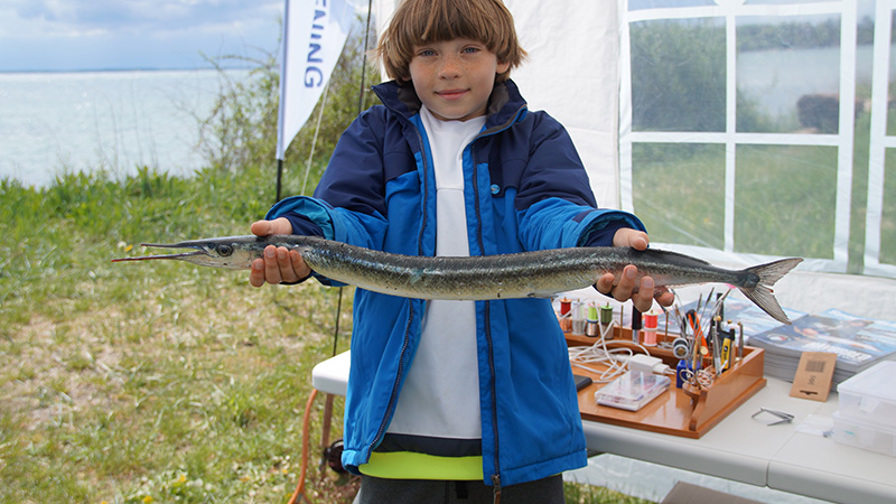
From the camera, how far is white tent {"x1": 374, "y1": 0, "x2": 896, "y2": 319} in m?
3.86

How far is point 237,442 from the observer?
4914 millimetres

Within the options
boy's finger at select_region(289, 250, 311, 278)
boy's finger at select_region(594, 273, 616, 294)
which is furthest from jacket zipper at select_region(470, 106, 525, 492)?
boy's finger at select_region(289, 250, 311, 278)

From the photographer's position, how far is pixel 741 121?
13.7 ft

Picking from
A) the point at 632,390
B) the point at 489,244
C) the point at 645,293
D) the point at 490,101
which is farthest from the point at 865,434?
the point at 490,101

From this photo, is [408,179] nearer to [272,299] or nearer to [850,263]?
[850,263]

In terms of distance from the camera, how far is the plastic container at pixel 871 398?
101 inches

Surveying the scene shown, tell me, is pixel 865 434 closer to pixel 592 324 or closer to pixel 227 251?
pixel 592 324

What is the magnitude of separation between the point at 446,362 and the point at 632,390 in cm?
97

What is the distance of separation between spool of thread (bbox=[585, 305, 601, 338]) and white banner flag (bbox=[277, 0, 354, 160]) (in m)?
2.71

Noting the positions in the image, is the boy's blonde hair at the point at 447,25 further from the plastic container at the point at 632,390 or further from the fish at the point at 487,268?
the plastic container at the point at 632,390

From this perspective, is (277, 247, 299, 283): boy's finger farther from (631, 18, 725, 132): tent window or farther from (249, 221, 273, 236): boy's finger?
(631, 18, 725, 132): tent window

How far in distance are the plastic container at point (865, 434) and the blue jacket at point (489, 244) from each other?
0.99 metres

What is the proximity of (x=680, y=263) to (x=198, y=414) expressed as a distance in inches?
168

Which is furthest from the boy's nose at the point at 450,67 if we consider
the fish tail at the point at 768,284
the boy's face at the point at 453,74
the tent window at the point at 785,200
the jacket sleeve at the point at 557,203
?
the tent window at the point at 785,200
